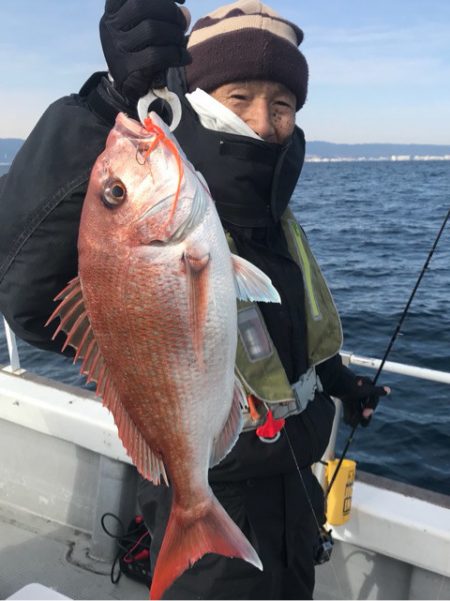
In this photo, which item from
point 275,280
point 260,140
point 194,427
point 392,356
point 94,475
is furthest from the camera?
point 392,356

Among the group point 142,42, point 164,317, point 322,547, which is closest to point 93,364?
point 164,317

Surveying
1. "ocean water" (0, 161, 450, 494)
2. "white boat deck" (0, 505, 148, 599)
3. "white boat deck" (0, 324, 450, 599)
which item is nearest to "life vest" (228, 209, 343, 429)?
"white boat deck" (0, 324, 450, 599)

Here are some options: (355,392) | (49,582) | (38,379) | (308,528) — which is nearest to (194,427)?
(308,528)

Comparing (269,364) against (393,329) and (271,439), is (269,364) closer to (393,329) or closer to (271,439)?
(271,439)

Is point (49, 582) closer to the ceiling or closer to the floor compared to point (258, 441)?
closer to the floor

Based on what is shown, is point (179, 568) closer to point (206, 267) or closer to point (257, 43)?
point (206, 267)

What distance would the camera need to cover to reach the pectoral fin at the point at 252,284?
1.53m

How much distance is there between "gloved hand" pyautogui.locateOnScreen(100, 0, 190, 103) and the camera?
1539mm

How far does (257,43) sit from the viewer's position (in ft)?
6.73

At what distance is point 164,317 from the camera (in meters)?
1.49

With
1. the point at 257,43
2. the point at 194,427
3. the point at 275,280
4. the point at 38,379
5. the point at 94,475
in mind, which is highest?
the point at 257,43

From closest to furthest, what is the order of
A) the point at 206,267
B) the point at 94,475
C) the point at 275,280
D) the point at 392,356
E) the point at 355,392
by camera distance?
the point at 206,267
the point at 275,280
the point at 355,392
the point at 94,475
the point at 392,356

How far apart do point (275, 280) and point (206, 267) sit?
69 cm

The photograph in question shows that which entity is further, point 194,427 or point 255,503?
point 255,503
